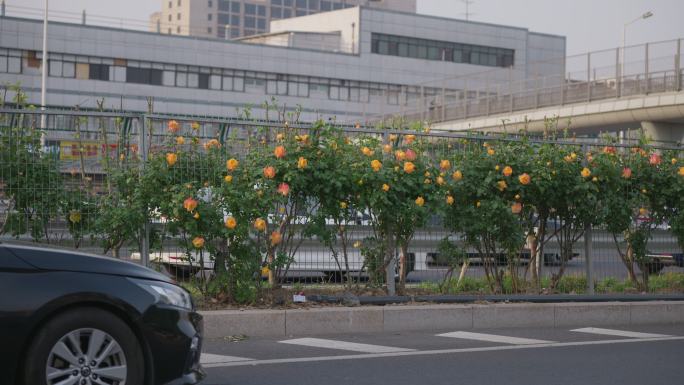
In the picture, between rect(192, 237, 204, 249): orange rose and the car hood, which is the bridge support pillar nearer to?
rect(192, 237, 204, 249): orange rose

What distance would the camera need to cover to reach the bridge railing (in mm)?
33094

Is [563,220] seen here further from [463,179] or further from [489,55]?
[489,55]

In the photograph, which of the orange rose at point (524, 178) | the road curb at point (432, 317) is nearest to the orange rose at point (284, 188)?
the road curb at point (432, 317)

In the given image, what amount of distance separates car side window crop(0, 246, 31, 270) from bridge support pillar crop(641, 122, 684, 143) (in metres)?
35.4

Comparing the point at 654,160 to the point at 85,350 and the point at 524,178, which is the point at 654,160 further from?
the point at 85,350

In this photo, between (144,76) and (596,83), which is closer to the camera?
(596,83)

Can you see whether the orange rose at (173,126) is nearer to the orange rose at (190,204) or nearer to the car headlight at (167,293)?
the orange rose at (190,204)

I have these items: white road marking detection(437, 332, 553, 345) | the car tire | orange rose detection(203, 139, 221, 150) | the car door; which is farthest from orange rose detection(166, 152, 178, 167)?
the car door

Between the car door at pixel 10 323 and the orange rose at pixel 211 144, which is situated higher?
the orange rose at pixel 211 144

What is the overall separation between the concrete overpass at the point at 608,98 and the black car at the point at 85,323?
24777mm

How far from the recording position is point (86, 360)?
524 cm

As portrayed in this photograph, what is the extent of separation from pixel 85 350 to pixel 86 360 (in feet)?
0.18

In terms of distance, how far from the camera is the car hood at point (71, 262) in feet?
17.3

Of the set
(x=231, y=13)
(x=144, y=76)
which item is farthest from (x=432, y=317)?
(x=231, y=13)
